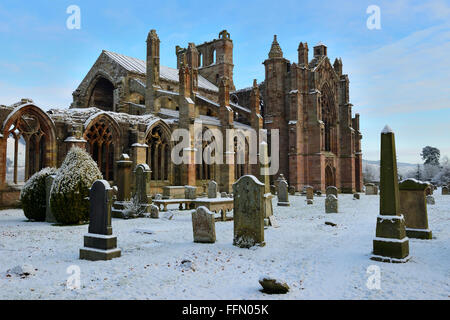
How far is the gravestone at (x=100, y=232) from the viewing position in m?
6.03

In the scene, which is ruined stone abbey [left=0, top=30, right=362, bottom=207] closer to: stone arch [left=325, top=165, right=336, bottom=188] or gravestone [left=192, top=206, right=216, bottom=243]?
stone arch [left=325, top=165, right=336, bottom=188]

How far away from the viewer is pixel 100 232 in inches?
246

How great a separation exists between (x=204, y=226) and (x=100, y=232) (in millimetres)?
2366

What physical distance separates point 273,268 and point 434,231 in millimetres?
6044

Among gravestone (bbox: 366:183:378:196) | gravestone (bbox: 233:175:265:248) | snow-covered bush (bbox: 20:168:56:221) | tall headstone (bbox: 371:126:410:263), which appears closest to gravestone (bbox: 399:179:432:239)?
tall headstone (bbox: 371:126:410:263)

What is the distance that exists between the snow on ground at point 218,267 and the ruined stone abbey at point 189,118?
832 centimetres

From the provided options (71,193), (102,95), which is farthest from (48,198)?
(102,95)

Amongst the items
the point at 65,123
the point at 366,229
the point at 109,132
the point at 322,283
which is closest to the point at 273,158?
the point at 109,132

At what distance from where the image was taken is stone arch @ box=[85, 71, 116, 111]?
26938 millimetres

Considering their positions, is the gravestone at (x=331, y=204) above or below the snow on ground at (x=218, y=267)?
above

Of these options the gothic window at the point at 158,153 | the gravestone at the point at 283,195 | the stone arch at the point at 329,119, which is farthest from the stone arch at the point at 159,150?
the stone arch at the point at 329,119

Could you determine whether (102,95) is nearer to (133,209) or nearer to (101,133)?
(101,133)

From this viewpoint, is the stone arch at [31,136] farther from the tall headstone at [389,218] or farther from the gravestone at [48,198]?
the tall headstone at [389,218]
